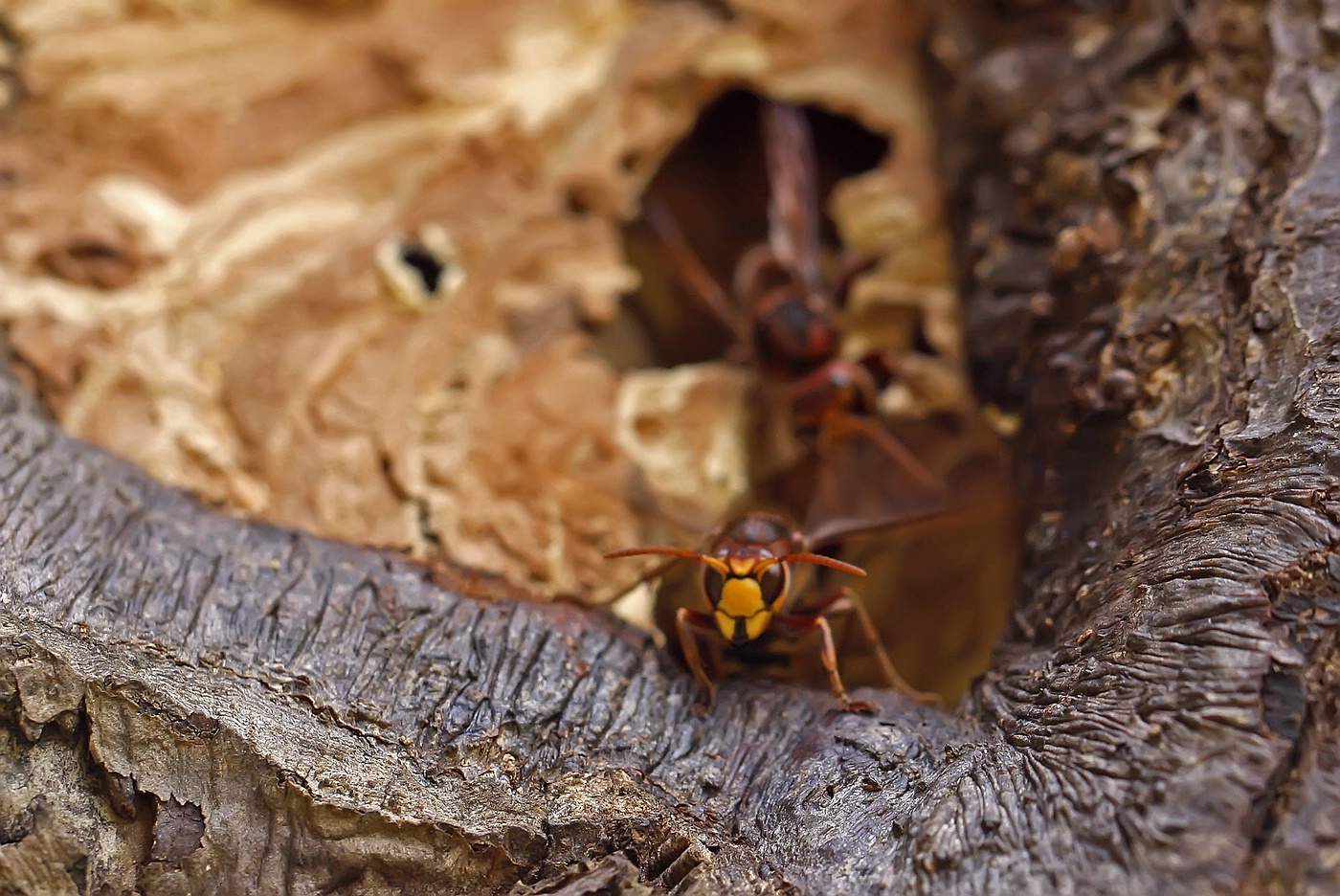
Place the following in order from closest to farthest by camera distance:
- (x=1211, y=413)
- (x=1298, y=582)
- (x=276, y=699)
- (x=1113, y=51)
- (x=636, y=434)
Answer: (x=1298, y=582)
(x=276, y=699)
(x=1211, y=413)
(x=1113, y=51)
(x=636, y=434)

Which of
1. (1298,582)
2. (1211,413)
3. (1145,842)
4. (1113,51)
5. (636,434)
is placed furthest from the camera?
(636,434)

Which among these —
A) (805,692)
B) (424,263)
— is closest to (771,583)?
(805,692)

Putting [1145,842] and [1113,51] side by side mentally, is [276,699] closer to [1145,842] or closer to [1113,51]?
[1145,842]

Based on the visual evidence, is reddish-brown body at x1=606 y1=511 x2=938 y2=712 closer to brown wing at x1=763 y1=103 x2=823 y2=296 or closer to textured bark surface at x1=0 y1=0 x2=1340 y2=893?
textured bark surface at x1=0 y1=0 x2=1340 y2=893

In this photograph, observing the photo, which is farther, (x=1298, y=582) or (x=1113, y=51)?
(x=1113, y=51)

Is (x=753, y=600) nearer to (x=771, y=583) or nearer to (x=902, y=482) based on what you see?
(x=771, y=583)

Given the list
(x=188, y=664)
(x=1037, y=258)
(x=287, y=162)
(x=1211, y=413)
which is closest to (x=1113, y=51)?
(x=1037, y=258)

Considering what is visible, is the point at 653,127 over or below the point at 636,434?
over
